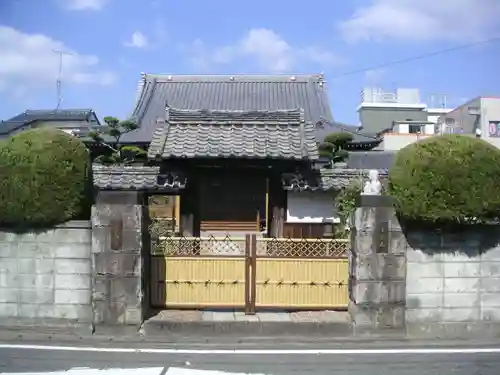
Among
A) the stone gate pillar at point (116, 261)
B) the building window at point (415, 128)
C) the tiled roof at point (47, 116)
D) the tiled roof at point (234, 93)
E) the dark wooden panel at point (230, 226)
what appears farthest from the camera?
the building window at point (415, 128)

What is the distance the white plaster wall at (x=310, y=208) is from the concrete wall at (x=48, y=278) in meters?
6.32

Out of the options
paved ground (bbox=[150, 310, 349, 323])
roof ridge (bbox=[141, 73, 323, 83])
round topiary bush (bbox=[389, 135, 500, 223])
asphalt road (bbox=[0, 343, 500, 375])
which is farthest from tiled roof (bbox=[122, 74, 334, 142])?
asphalt road (bbox=[0, 343, 500, 375])

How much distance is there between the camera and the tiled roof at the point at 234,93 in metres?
29.0

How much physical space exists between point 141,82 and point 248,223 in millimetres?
20095

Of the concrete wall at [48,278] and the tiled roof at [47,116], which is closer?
the concrete wall at [48,278]

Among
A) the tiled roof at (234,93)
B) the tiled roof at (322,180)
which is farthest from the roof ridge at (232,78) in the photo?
the tiled roof at (322,180)

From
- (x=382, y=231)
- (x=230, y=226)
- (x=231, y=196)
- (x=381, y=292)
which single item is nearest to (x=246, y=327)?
(x=381, y=292)

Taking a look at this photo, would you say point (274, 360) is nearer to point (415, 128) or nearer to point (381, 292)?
point (381, 292)

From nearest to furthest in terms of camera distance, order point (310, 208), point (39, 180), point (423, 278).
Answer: point (39, 180), point (423, 278), point (310, 208)

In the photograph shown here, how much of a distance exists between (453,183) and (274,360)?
345 centimetres

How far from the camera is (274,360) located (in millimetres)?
6488

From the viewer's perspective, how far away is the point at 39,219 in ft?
25.0

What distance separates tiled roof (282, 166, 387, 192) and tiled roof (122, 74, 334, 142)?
48.7 feet

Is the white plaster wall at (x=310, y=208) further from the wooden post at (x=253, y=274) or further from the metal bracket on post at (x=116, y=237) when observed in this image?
the metal bracket on post at (x=116, y=237)
